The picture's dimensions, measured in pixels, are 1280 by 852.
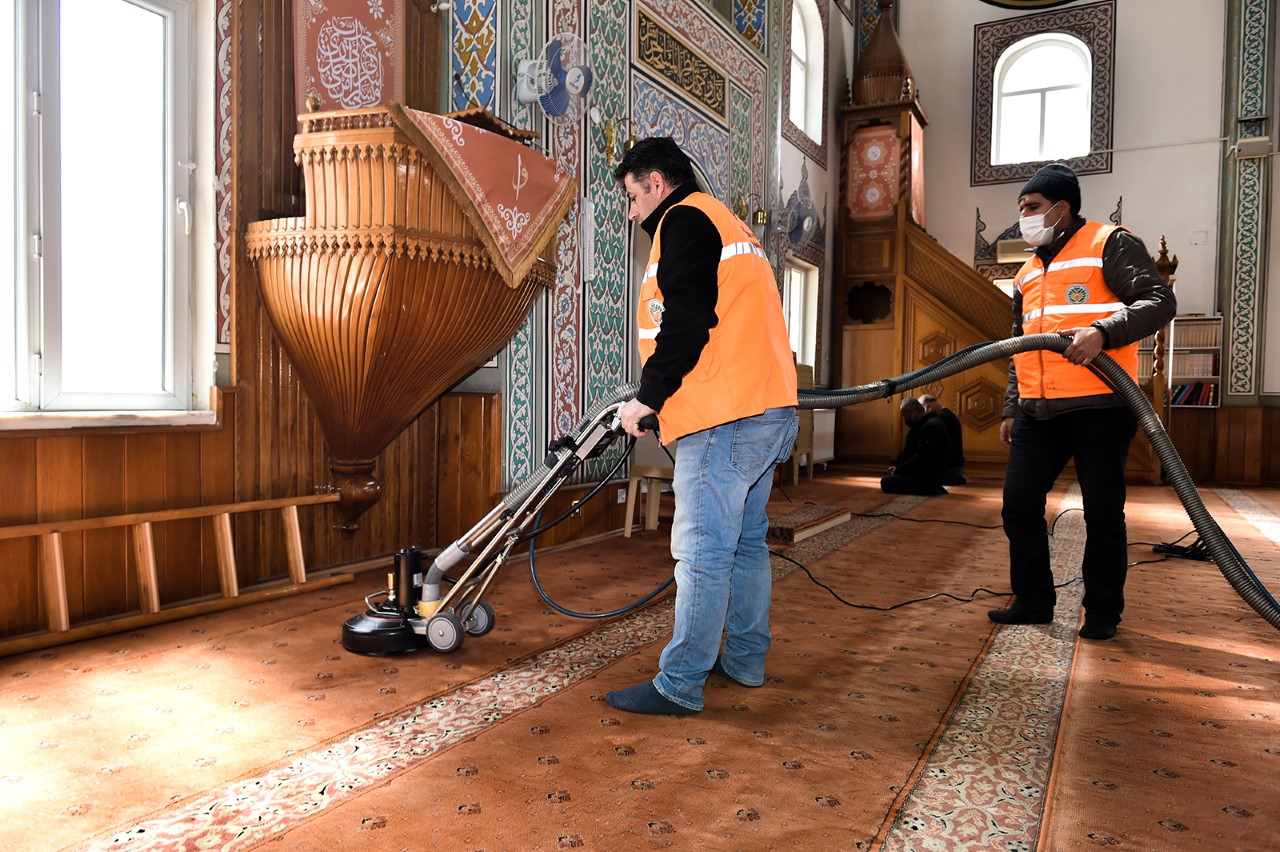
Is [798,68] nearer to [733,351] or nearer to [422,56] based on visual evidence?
[422,56]

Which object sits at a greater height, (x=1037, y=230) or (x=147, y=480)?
(x=1037, y=230)

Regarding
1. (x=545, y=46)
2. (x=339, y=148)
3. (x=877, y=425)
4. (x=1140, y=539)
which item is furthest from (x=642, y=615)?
(x=877, y=425)

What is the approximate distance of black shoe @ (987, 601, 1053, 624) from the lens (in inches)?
128

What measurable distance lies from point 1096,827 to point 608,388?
159 inches

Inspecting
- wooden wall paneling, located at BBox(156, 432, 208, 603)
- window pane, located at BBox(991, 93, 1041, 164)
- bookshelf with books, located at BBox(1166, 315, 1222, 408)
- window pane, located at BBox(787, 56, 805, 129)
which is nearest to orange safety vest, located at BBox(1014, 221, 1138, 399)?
wooden wall paneling, located at BBox(156, 432, 208, 603)

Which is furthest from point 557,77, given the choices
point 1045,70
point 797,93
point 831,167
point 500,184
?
point 1045,70

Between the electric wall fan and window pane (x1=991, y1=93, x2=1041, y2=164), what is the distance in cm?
803

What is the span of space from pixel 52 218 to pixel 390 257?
3.59 feet

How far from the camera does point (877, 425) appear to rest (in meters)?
10.3

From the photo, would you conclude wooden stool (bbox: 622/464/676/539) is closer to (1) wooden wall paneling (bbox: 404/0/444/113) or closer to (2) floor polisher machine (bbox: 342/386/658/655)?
(1) wooden wall paneling (bbox: 404/0/444/113)

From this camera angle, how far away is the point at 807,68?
32.6 ft

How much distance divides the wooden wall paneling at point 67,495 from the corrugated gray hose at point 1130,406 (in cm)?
152

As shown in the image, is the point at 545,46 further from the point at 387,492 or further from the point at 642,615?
the point at 642,615

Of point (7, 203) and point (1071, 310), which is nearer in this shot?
point (7, 203)
